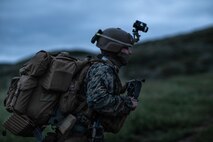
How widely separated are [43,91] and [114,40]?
3.05 feet

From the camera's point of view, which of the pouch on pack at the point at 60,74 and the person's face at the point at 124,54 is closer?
the pouch on pack at the point at 60,74

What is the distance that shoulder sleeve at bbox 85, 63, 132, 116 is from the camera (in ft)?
19.7

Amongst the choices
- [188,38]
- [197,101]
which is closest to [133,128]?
[197,101]

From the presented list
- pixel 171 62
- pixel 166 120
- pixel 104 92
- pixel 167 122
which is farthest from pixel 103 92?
pixel 171 62

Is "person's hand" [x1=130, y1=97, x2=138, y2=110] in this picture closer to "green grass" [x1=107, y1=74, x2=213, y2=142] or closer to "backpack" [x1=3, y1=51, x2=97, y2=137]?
"backpack" [x1=3, y1=51, x2=97, y2=137]

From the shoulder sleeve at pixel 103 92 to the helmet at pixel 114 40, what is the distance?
294 mm

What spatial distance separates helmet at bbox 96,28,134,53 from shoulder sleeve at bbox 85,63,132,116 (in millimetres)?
294

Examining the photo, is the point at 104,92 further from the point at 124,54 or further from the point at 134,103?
the point at 124,54

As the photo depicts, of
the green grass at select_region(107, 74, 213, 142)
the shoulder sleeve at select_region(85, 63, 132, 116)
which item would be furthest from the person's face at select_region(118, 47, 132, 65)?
the green grass at select_region(107, 74, 213, 142)

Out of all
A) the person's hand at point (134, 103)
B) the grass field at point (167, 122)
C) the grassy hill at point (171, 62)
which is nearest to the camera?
the person's hand at point (134, 103)

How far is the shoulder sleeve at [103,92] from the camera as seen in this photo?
6.00 m

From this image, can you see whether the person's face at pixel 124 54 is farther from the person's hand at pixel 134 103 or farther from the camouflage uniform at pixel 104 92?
the person's hand at pixel 134 103

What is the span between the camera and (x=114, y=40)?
638cm

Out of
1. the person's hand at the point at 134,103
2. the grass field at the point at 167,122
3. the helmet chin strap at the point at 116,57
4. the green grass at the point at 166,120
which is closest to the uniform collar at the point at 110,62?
the helmet chin strap at the point at 116,57
